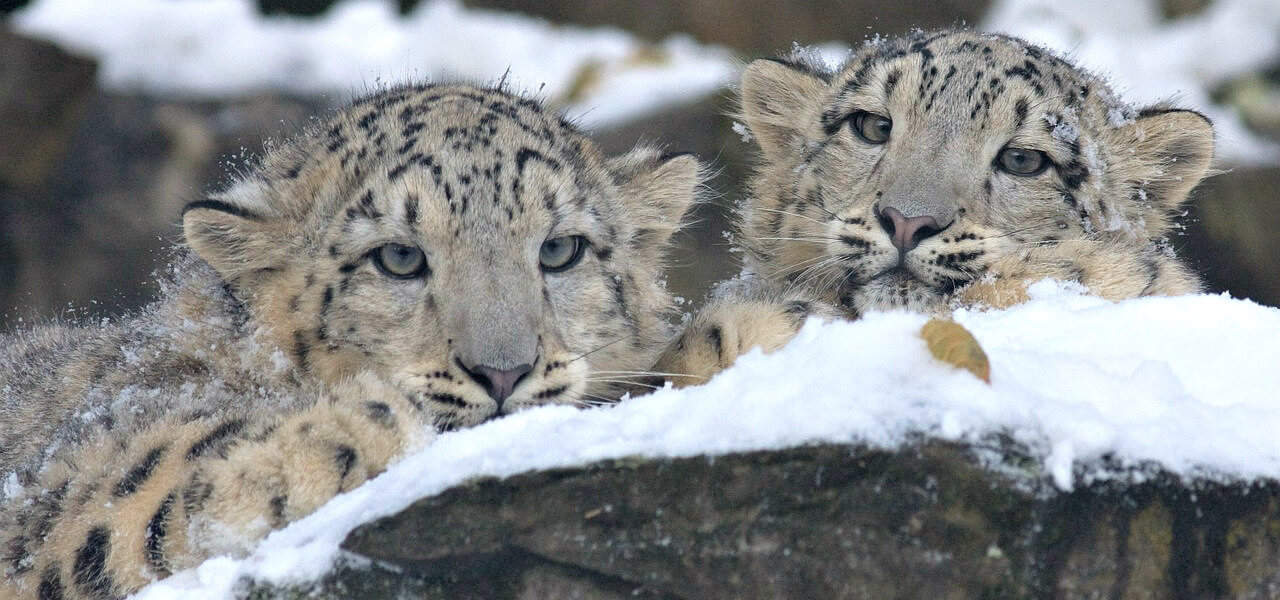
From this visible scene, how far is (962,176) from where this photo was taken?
194 inches

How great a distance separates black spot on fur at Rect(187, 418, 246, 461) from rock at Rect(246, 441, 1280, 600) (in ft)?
1.46

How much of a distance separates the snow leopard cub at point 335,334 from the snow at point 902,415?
0.21 meters

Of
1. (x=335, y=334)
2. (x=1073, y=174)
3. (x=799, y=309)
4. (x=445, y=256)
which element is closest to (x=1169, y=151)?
(x=1073, y=174)

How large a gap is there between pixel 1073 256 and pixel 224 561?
275 centimetres

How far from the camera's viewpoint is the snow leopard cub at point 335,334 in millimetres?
3494

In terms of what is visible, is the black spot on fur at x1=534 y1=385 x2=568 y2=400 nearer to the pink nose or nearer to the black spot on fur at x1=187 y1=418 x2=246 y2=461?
the pink nose

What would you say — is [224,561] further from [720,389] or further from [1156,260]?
[1156,260]

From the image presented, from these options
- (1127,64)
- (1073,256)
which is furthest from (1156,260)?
(1127,64)

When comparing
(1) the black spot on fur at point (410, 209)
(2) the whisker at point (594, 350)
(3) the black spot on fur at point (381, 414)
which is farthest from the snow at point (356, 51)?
(3) the black spot on fur at point (381, 414)

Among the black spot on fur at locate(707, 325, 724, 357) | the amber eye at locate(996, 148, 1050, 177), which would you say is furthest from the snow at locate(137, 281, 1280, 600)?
the amber eye at locate(996, 148, 1050, 177)

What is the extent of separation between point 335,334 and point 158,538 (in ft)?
3.45

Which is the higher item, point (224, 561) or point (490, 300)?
point (490, 300)

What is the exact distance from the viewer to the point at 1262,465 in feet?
10.2

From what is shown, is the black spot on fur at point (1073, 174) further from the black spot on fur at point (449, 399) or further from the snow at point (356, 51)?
the snow at point (356, 51)
